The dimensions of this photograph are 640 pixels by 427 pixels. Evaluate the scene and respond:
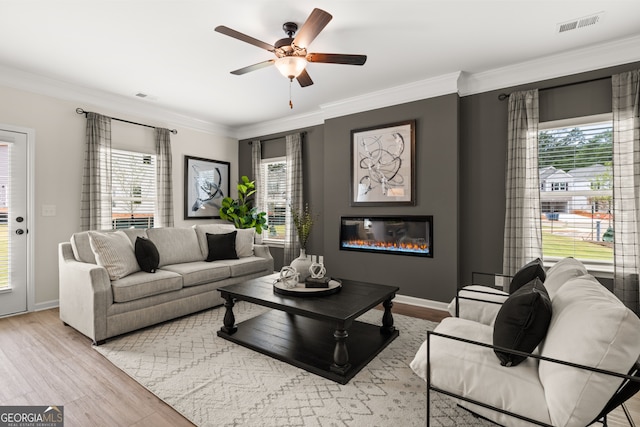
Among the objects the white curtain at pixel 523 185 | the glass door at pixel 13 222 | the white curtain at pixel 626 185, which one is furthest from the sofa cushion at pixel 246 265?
the white curtain at pixel 626 185

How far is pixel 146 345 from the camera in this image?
2832 mm

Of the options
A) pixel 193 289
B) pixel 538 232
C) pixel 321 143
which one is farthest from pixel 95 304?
pixel 538 232

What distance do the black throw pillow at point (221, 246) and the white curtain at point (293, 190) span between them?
114 cm

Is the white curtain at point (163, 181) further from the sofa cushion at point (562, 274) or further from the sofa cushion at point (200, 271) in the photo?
the sofa cushion at point (562, 274)

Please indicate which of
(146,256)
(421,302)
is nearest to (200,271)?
(146,256)

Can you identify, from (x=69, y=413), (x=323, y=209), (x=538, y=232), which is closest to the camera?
(x=69, y=413)

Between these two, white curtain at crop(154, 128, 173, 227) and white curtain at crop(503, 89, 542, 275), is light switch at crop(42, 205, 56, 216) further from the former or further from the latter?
white curtain at crop(503, 89, 542, 275)

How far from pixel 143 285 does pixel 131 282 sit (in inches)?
4.4

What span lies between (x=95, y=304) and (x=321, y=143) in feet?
12.3

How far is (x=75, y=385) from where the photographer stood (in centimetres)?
221

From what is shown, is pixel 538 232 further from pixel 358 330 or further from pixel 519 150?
pixel 358 330

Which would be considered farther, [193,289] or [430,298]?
[430,298]

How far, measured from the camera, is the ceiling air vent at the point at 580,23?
2.69 meters

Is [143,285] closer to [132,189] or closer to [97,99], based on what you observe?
[132,189]
